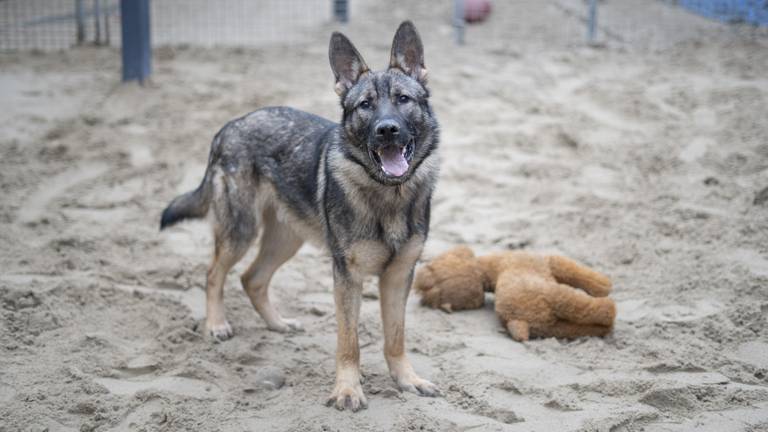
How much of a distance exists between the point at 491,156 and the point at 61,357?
4651mm

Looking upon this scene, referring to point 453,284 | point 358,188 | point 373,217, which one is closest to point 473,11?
point 453,284

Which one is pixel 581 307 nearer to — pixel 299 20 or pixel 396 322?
pixel 396 322

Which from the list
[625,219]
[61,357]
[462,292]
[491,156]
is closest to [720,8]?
[491,156]

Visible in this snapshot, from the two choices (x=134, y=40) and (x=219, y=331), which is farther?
(x=134, y=40)

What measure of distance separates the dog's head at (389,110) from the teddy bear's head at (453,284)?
1.12 m

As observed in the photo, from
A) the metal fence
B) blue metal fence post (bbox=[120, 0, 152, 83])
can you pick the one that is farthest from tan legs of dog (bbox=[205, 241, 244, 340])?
the metal fence

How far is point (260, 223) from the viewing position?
203 inches

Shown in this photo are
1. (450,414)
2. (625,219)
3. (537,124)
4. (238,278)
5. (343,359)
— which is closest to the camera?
(450,414)

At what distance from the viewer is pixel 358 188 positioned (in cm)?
429

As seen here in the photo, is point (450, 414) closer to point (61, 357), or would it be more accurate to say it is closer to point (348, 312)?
point (348, 312)

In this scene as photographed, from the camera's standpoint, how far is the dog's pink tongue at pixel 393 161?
405cm

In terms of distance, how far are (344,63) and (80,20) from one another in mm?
7552

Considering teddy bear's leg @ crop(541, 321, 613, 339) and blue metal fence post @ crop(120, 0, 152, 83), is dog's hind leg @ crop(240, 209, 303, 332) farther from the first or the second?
blue metal fence post @ crop(120, 0, 152, 83)

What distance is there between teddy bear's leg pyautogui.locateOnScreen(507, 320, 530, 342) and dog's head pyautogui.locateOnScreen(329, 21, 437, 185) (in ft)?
3.92
